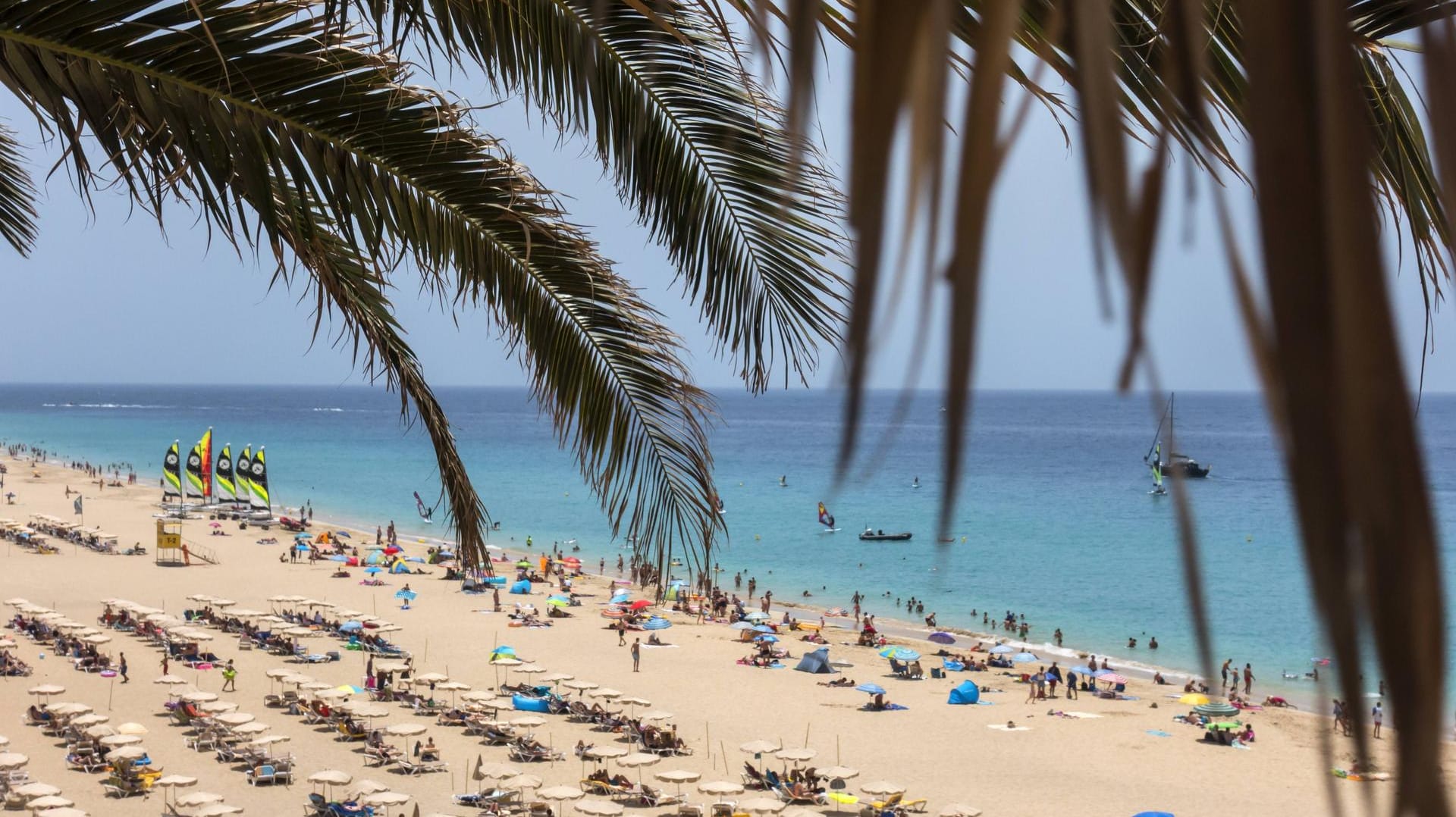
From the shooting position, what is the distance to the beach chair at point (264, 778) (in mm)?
15047

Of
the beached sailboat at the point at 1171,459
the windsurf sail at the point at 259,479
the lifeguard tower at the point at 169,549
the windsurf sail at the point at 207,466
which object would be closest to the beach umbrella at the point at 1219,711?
the beached sailboat at the point at 1171,459

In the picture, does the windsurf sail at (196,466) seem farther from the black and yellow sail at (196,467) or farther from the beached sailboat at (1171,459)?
the beached sailboat at (1171,459)

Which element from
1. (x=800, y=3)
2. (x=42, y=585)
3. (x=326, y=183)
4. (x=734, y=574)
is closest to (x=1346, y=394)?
(x=800, y=3)

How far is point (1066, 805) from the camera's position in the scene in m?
16.7

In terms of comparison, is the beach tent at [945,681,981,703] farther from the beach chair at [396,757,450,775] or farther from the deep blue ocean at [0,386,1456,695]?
the beach chair at [396,757,450,775]

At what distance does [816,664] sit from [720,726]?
540 centimetres

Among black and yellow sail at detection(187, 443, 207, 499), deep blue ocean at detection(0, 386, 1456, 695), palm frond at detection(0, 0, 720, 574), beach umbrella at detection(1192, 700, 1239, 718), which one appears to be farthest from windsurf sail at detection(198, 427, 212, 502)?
palm frond at detection(0, 0, 720, 574)

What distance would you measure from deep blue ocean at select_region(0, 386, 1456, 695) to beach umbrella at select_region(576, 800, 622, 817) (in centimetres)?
379

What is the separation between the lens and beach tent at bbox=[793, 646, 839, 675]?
25.1 m

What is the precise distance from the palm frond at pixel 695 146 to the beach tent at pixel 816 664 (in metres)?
22.5

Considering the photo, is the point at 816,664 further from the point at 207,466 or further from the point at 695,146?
the point at 207,466

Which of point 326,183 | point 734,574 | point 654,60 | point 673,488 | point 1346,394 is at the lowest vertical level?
point 734,574

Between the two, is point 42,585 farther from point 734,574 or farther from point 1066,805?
point 1066,805

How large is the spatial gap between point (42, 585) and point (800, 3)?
1386 inches
